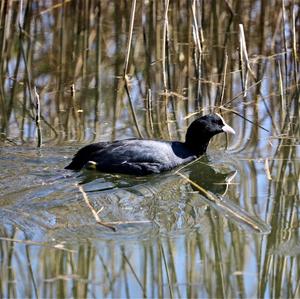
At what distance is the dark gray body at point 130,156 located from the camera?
6.16 m

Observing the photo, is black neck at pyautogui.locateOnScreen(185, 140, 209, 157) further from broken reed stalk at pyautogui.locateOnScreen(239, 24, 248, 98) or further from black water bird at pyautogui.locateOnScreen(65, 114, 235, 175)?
broken reed stalk at pyautogui.locateOnScreen(239, 24, 248, 98)

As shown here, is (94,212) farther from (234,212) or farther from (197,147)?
(197,147)

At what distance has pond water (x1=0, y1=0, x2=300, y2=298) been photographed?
15.2 ft

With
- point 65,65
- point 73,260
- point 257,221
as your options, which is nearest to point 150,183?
point 257,221

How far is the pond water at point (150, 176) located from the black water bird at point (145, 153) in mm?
82

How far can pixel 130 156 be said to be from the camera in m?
6.22

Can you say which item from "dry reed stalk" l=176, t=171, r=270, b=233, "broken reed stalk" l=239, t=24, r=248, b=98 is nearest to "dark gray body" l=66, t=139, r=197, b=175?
"dry reed stalk" l=176, t=171, r=270, b=233

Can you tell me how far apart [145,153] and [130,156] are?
0.12 m

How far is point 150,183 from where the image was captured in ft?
20.2

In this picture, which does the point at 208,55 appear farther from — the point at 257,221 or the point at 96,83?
the point at 257,221

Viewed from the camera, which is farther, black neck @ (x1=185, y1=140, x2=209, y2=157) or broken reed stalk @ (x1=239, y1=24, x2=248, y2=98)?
broken reed stalk @ (x1=239, y1=24, x2=248, y2=98)

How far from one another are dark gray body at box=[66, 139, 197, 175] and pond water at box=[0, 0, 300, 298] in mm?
83

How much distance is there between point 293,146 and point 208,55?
8.03 ft

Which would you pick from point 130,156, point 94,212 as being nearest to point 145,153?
point 130,156
